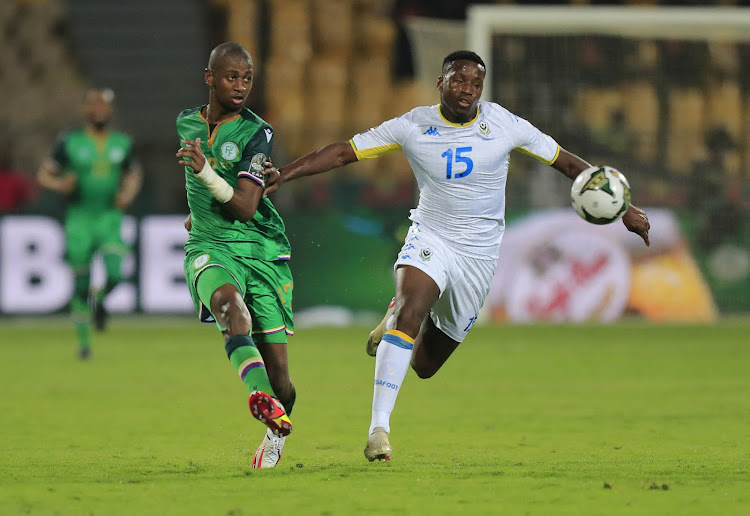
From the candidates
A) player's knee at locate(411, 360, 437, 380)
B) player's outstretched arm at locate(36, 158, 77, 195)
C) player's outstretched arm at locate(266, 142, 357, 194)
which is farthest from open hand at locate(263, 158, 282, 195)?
player's outstretched arm at locate(36, 158, 77, 195)

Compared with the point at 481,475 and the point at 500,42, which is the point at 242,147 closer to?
the point at 481,475

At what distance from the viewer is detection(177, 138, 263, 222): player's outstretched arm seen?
5926mm

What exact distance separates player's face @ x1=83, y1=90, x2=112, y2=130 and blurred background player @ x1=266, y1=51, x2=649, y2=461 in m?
6.47

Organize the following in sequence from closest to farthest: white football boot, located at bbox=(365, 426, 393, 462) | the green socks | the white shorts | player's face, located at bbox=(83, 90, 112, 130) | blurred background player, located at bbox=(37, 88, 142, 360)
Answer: the green socks → white football boot, located at bbox=(365, 426, 393, 462) → the white shorts → player's face, located at bbox=(83, 90, 112, 130) → blurred background player, located at bbox=(37, 88, 142, 360)

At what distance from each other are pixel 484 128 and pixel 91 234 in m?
7.32

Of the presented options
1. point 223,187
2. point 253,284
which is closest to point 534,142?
point 253,284

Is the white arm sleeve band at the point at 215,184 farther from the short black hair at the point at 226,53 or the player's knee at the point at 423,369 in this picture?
the player's knee at the point at 423,369

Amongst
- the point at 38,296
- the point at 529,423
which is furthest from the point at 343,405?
the point at 38,296

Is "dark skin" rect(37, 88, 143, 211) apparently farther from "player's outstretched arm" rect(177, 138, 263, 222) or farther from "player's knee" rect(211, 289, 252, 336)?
"player's knee" rect(211, 289, 252, 336)

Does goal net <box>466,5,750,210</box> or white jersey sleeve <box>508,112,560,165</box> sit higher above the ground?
white jersey sleeve <box>508,112,560,165</box>

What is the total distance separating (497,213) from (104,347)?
8.31m

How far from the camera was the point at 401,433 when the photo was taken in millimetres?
7801

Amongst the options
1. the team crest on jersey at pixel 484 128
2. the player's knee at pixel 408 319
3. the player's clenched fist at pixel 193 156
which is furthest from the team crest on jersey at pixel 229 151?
the team crest on jersey at pixel 484 128

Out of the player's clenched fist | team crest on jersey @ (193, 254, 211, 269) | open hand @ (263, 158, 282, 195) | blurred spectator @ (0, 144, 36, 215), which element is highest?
the player's clenched fist
